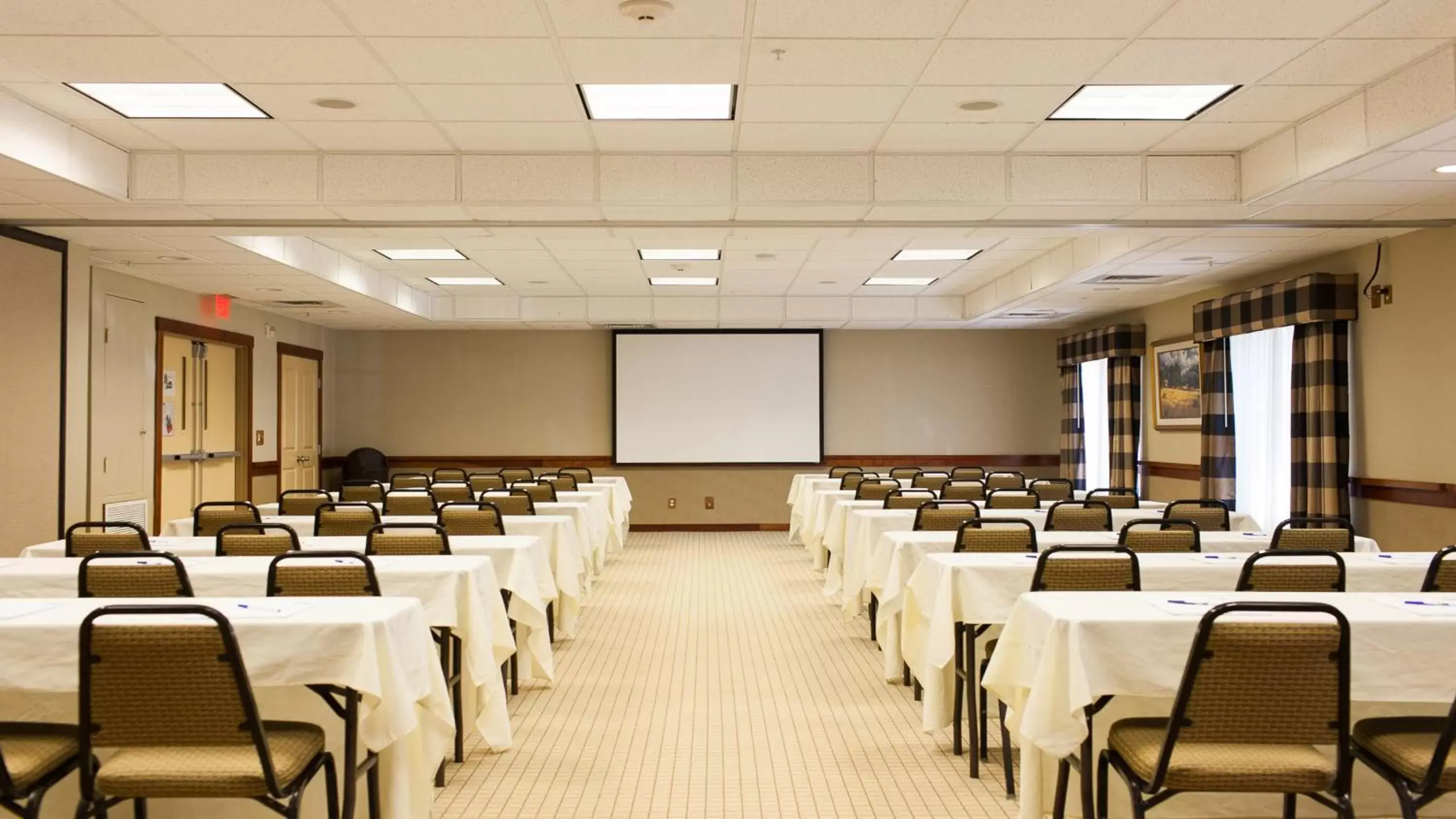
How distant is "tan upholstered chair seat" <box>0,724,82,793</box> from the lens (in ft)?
8.95

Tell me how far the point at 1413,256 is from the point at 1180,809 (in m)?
5.71

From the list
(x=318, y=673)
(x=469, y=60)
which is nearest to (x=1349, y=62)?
(x=469, y=60)

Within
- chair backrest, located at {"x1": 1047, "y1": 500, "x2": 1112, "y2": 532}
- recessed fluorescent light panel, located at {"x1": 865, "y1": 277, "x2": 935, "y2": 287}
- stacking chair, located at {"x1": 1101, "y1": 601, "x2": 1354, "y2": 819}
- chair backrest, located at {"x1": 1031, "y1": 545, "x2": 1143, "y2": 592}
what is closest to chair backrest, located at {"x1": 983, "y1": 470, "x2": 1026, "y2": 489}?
recessed fluorescent light panel, located at {"x1": 865, "y1": 277, "x2": 935, "y2": 287}

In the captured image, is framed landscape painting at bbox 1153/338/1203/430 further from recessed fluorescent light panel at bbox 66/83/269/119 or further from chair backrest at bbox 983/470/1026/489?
recessed fluorescent light panel at bbox 66/83/269/119

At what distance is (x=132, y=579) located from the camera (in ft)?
12.8

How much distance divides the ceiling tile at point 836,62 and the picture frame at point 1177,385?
6888mm

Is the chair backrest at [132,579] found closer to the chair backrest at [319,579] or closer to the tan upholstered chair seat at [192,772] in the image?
the chair backrest at [319,579]

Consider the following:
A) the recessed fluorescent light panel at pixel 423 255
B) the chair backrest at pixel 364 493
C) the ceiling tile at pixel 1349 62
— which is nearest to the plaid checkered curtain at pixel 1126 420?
the recessed fluorescent light panel at pixel 423 255

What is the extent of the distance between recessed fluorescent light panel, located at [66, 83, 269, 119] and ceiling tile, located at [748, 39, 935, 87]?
8.26 ft

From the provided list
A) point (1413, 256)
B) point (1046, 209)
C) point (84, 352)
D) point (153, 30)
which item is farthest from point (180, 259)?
point (1413, 256)

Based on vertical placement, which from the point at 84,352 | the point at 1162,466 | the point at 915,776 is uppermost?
the point at 84,352

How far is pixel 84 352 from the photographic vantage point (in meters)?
7.97

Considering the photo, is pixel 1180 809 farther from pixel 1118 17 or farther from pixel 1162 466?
pixel 1162 466

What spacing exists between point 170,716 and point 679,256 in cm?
772
